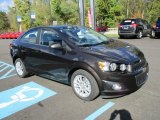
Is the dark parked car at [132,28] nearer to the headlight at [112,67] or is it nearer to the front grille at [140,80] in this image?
the front grille at [140,80]

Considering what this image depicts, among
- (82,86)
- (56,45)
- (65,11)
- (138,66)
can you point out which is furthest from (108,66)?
(65,11)

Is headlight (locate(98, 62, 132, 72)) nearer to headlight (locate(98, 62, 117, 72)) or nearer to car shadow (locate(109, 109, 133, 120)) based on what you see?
headlight (locate(98, 62, 117, 72))

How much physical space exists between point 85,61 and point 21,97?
74.3 inches

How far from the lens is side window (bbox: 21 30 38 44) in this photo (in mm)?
6611

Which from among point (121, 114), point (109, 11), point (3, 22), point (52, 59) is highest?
point (109, 11)

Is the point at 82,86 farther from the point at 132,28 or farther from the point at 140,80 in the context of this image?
the point at 132,28

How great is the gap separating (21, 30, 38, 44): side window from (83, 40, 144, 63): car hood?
1978 mm

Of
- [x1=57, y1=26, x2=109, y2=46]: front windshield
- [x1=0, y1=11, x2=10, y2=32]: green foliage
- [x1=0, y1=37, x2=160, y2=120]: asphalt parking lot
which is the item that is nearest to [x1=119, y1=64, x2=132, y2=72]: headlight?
[x1=0, y1=37, x2=160, y2=120]: asphalt parking lot

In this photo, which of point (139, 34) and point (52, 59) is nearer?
point (52, 59)

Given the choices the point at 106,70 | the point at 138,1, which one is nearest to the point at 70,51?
the point at 106,70

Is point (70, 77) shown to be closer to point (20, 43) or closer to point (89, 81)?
point (89, 81)

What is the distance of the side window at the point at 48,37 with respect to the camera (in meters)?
5.89

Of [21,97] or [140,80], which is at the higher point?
[140,80]

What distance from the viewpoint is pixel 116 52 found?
5.07m
